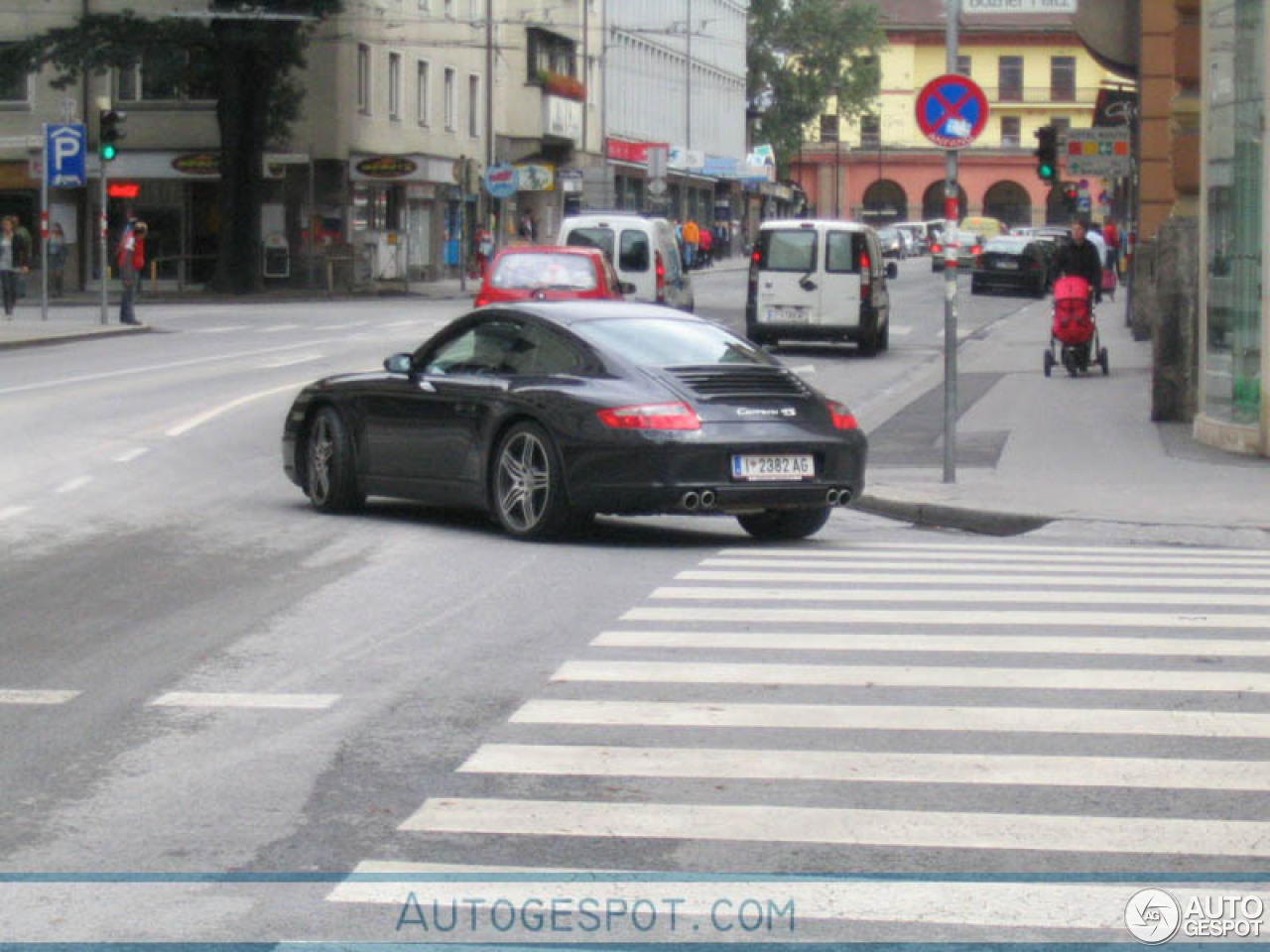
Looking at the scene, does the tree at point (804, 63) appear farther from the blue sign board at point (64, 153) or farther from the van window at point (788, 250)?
the van window at point (788, 250)

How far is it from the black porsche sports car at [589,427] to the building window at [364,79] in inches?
2097

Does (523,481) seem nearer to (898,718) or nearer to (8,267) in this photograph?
(898,718)

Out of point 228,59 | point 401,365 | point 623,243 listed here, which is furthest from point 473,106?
point 401,365

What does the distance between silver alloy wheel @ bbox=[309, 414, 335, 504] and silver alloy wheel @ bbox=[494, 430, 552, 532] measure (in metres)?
1.86

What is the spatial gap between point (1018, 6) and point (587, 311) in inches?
180

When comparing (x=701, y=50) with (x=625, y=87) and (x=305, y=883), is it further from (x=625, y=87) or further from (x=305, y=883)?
(x=305, y=883)

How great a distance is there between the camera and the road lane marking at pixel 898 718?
8.34 meters

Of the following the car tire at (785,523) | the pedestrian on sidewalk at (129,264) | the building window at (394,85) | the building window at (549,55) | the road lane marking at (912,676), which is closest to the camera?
the road lane marking at (912,676)

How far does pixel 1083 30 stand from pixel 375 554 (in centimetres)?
1978

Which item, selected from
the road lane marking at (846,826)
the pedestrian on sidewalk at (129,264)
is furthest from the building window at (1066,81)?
the road lane marking at (846,826)

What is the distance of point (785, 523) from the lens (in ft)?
50.0

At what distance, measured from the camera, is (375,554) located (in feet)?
45.1

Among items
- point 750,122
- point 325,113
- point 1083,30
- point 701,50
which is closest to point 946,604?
point 1083,30

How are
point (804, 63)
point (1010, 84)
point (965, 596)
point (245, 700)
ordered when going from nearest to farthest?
point (245, 700) < point (965, 596) < point (804, 63) < point (1010, 84)
